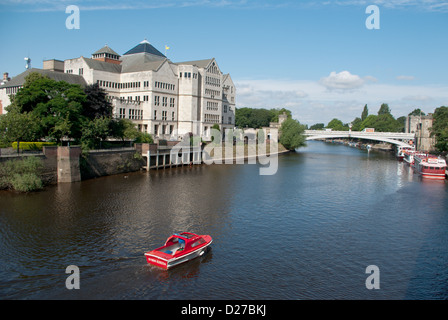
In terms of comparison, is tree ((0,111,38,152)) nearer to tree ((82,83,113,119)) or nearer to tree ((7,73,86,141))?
tree ((7,73,86,141))

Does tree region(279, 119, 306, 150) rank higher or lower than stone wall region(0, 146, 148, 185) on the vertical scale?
higher

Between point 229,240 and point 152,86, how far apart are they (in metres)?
57.7

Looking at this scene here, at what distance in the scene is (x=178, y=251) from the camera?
24.6 metres

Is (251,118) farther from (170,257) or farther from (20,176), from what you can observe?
(170,257)

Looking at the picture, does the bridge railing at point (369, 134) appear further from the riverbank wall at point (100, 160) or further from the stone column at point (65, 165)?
the stone column at point (65, 165)

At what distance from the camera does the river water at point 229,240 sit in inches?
855

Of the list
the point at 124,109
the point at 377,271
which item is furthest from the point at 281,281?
the point at 124,109

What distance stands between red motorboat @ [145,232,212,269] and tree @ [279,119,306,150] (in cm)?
9010

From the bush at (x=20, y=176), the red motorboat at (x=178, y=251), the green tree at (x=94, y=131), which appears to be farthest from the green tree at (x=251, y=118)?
the red motorboat at (x=178, y=251)

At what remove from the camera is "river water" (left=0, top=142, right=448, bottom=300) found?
2172cm

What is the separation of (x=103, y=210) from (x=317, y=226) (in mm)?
19726

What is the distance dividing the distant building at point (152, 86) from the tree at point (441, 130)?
165ft

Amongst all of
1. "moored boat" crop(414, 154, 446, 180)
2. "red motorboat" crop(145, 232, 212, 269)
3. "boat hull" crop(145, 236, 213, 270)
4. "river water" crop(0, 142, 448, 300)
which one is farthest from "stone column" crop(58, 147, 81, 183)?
"moored boat" crop(414, 154, 446, 180)

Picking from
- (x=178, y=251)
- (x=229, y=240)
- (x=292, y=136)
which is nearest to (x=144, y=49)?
(x=292, y=136)
